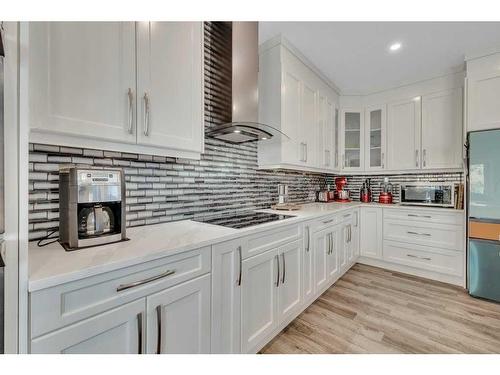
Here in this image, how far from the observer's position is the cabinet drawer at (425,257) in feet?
8.32

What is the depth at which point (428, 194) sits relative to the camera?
112 inches

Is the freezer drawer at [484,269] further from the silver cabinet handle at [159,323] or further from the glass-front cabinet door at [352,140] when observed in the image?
the silver cabinet handle at [159,323]

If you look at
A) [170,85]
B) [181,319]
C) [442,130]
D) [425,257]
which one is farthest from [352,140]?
[181,319]

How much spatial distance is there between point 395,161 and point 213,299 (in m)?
3.15

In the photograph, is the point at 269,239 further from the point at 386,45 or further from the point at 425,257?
the point at 425,257

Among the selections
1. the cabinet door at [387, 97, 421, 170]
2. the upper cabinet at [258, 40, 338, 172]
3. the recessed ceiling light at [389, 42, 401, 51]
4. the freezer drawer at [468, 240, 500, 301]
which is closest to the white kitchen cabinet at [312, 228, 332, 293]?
the upper cabinet at [258, 40, 338, 172]

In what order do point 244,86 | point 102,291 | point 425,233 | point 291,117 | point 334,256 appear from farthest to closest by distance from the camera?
1. point 425,233
2. point 334,256
3. point 291,117
4. point 244,86
5. point 102,291

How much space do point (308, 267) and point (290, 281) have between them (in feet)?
0.97

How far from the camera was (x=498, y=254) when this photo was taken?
213 cm

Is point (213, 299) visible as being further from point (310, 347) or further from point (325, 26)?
point (325, 26)

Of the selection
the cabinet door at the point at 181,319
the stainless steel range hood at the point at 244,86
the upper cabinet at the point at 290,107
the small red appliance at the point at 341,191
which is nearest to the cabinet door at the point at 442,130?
the small red appliance at the point at 341,191

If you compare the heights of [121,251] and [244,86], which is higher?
[244,86]

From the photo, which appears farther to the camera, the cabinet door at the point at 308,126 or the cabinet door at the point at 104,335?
the cabinet door at the point at 308,126

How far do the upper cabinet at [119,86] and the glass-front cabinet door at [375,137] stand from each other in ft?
9.31
